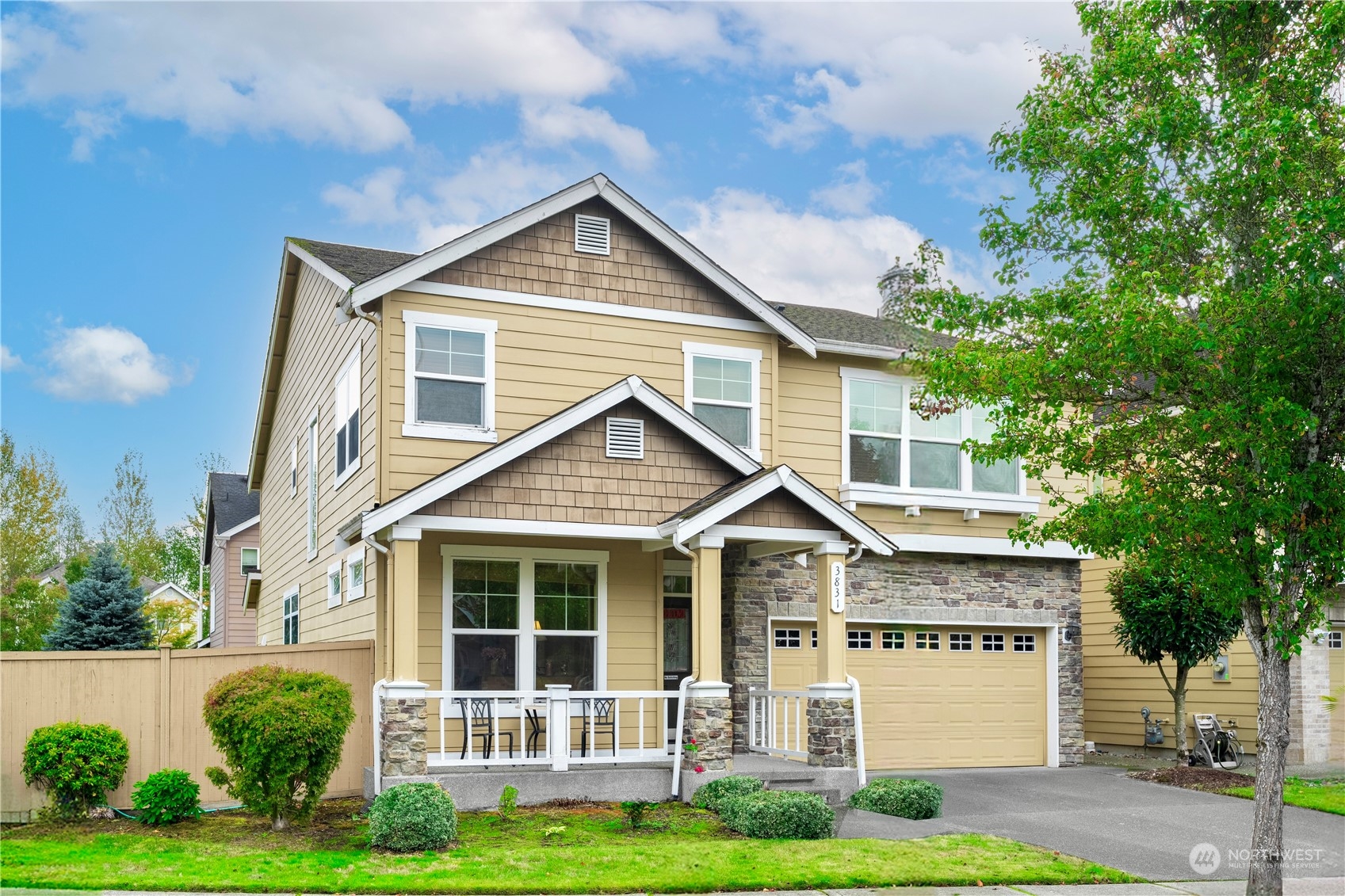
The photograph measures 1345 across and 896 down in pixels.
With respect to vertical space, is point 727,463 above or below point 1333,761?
above

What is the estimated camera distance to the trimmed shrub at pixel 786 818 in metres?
11.0

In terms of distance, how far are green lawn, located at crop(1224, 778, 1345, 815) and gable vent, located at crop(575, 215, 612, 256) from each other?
10587mm

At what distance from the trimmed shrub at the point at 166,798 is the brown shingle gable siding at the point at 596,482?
3.69 meters

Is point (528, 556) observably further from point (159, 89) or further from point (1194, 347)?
point (159, 89)

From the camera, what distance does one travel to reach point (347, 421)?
15648mm

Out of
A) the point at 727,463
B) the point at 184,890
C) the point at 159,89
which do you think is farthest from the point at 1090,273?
the point at 159,89

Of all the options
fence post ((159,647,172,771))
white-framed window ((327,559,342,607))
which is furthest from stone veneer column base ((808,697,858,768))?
fence post ((159,647,172,771))

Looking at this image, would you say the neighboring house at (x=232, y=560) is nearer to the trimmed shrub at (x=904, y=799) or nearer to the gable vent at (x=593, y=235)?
the gable vent at (x=593, y=235)

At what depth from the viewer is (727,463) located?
46.5ft

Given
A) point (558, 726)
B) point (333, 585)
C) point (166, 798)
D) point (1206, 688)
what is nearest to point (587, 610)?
point (558, 726)

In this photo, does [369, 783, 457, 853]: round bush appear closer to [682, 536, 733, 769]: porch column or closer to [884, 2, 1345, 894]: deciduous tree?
[682, 536, 733, 769]: porch column

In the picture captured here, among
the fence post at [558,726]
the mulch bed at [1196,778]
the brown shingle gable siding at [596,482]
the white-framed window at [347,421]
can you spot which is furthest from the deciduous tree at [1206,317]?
the white-framed window at [347,421]

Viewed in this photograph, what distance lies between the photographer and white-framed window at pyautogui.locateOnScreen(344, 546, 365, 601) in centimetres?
1494

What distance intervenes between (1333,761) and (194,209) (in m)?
29.1
